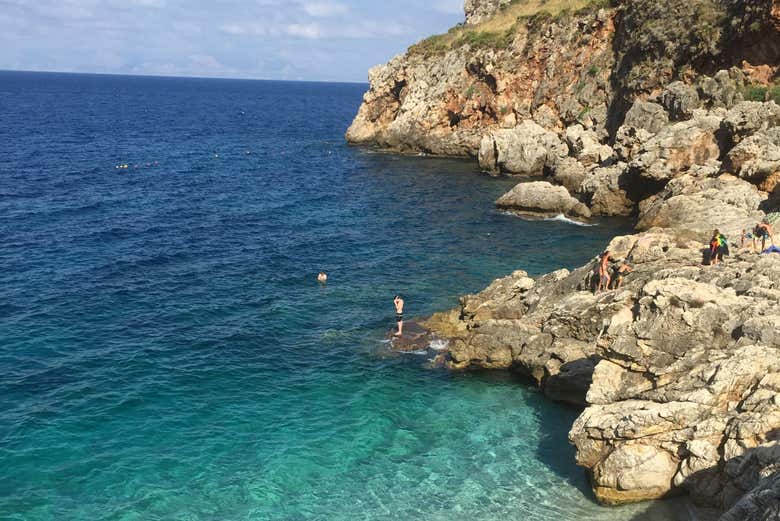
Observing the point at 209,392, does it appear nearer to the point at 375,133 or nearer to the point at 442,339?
the point at 442,339

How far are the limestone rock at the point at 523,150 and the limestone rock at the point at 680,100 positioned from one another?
13.2 meters

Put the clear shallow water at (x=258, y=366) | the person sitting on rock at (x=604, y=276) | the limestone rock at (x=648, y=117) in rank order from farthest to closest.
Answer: the limestone rock at (x=648, y=117)
the person sitting on rock at (x=604, y=276)
the clear shallow water at (x=258, y=366)

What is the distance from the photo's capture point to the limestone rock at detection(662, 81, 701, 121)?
61.3 metres

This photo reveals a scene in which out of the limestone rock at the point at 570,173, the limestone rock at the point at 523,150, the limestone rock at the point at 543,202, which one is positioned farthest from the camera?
the limestone rock at the point at 523,150

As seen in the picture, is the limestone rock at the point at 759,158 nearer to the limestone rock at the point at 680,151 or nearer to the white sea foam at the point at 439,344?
the limestone rock at the point at 680,151

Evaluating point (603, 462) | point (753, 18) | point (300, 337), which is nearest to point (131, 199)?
point (300, 337)

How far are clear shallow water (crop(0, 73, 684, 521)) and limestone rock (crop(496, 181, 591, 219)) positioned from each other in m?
2.90

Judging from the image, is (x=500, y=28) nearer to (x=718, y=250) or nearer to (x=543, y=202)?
(x=543, y=202)

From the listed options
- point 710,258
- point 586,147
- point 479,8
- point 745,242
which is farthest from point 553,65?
point 710,258

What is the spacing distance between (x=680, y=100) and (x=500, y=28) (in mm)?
46968

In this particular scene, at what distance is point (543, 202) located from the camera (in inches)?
2381

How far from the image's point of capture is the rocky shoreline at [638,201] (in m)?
19.6

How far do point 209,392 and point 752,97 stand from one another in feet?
183

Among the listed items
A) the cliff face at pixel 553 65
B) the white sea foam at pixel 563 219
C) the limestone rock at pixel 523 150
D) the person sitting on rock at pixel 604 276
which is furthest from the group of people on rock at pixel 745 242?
the limestone rock at pixel 523 150
